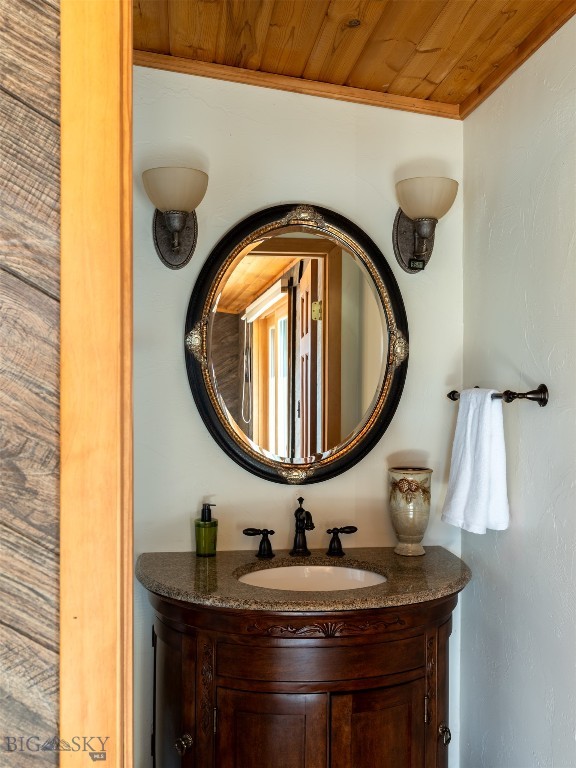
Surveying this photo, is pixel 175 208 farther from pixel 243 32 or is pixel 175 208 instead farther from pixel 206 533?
pixel 206 533

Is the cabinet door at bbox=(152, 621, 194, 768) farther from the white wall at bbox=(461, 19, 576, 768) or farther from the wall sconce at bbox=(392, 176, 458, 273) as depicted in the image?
the wall sconce at bbox=(392, 176, 458, 273)

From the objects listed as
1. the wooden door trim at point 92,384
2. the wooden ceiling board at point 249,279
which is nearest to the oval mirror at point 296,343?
the wooden ceiling board at point 249,279

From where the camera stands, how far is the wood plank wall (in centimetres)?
82

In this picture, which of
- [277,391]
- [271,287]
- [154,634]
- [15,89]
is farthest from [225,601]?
[15,89]

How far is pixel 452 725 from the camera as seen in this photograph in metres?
2.53

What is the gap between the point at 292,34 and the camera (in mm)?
2119

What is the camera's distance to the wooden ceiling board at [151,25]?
2000mm

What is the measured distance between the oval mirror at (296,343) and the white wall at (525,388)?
31 centimetres

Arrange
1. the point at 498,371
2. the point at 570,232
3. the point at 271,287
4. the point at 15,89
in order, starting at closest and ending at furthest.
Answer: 1. the point at 15,89
2. the point at 570,232
3. the point at 498,371
4. the point at 271,287

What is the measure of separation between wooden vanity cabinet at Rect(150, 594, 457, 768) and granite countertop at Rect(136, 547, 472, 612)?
0.10 feet

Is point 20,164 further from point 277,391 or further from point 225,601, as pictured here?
point 277,391

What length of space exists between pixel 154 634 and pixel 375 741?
2.29 feet

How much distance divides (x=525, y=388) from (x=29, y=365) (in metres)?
1.55

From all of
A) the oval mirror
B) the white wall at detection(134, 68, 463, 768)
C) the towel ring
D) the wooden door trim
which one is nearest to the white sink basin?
the white wall at detection(134, 68, 463, 768)
